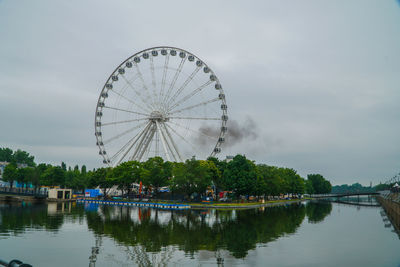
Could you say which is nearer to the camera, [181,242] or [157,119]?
[181,242]

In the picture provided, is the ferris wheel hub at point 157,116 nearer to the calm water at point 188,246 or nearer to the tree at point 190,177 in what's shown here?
the tree at point 190,177

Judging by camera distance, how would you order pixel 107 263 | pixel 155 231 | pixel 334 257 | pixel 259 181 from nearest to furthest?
pixel 107 263 → pixel 334 257 → pixel 155 231 → pixel 259 181

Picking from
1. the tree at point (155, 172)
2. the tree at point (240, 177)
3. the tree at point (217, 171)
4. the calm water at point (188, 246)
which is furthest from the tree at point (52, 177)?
the calm water at point (188, 246)

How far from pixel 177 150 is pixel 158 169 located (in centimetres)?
1431

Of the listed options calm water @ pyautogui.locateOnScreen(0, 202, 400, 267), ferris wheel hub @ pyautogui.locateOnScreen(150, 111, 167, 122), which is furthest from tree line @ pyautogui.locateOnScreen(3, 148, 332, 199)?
calm water @ pyautogui.locateOnScreen(0, 202, 400, 267)

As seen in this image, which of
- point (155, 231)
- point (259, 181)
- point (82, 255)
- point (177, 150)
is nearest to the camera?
point (82, 255)

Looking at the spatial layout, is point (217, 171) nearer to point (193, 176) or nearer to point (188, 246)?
point (193, 176)

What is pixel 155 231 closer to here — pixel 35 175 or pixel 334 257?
pixel 334 257

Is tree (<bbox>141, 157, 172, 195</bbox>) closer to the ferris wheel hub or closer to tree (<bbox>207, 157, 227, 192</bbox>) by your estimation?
tree (<bbox>207, 157, 227, 192</bbox>)

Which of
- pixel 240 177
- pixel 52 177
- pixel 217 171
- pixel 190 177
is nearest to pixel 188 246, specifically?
pixel 190 177

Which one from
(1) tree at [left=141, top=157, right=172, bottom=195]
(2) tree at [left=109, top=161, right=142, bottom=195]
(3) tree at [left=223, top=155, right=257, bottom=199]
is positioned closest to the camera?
(3) tree at [left=223, top=155, right=257, bottom=199]

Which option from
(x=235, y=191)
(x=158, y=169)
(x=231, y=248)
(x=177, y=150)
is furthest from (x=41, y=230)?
(x=235, y=191)

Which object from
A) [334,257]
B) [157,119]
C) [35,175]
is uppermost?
[157,119]

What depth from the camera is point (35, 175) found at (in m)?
122
